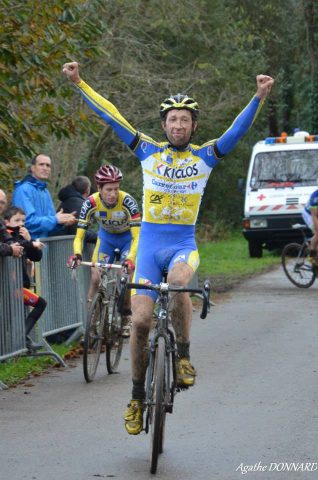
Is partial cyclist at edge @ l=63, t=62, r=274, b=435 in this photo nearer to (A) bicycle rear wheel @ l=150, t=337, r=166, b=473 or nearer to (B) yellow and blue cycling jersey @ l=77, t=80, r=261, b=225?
(B) yellow and blue cycling jersey @ l=77, t=80, r=261, b=225

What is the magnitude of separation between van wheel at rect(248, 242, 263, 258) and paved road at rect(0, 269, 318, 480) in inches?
537

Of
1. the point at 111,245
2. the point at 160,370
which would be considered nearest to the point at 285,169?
the point at 111,245

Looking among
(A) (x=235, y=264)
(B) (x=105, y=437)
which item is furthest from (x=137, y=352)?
(A) (x=235, y=264)

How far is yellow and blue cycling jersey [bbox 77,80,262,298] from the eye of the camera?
8.32m

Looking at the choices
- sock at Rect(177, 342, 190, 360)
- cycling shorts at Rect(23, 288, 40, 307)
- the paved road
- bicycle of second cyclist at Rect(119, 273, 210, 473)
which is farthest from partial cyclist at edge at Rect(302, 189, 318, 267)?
bicycle of second cyclist at Rect(119, 273, 210, 473)

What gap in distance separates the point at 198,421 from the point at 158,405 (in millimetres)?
1686

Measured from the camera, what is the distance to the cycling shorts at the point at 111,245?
41.6 ft

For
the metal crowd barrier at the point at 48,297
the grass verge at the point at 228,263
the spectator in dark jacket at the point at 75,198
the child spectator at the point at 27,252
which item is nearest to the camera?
the metal crowd barrier at the point at 48,297

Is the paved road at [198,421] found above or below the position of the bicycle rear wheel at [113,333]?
below

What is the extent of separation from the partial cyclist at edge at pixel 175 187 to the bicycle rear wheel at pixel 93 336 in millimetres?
2952

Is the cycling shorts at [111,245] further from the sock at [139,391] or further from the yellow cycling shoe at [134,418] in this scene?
the yellow cycling shoe at [134,418]

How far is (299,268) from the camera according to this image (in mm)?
21016

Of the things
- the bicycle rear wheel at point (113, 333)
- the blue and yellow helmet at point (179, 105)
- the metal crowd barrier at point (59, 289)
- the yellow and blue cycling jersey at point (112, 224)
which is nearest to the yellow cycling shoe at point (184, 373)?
the blue and yellow helmet at point (179, 105)

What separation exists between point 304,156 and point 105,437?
66.5 ft
